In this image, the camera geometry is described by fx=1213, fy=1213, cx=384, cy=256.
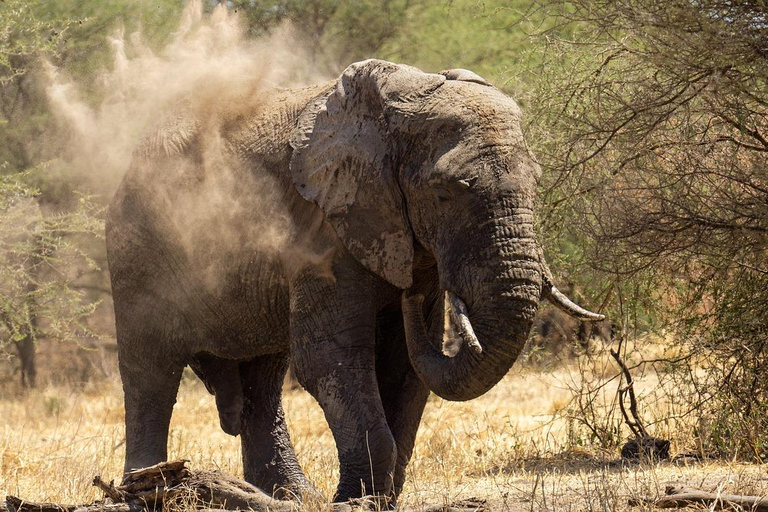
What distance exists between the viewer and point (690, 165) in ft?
23.1

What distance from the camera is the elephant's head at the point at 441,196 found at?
19.1ft

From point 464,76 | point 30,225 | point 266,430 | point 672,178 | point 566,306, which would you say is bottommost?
point 266,430

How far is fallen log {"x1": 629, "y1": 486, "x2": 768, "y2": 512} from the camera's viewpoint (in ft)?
17.0

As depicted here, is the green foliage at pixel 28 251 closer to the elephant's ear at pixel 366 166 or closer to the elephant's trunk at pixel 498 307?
the elephant's ear at pixel 366 166

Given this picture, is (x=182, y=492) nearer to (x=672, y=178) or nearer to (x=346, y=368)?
(x=346, y=368)

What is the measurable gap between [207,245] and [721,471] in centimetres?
334

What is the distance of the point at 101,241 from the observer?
20.0 metres

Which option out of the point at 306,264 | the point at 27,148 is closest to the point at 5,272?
the point at 27,148

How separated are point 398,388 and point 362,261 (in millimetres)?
906

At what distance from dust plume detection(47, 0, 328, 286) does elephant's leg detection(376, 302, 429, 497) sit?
773mm

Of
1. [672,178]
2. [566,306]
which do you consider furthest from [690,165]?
[566,306]

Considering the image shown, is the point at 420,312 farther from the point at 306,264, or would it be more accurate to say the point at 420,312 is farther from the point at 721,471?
the point at 721,471

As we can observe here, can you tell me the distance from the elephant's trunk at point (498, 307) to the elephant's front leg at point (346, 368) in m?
0.45

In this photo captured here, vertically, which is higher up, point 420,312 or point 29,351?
point 29,351
